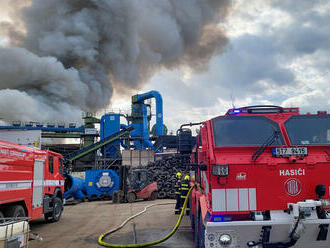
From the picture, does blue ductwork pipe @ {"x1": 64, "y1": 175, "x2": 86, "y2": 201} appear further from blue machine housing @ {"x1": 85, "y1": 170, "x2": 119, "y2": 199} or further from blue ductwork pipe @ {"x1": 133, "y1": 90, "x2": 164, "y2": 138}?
blue ductwork pipe @ {"x1": 133, "y1": 90, "x2": 164, "y2": 138}

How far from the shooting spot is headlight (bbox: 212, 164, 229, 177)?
166 inches

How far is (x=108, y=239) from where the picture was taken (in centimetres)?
Result: 801

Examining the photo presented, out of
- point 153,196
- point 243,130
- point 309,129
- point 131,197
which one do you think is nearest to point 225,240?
point 243,130

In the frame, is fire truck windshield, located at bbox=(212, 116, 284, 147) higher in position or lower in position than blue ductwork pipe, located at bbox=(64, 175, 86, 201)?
higher

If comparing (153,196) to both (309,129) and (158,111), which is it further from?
(158,111)

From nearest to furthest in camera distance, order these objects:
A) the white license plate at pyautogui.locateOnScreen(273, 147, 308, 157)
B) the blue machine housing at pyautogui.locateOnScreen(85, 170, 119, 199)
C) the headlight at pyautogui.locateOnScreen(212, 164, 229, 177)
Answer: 1. the headlight at pyautogui.locateOnScreen(212, 164, 229, 177)
2. the white license plate at pyautogui.locateOnScreen(273, 147, 308, 157)
3. the blue machine housing at pyautogui.locateOnScreen(85, 170, 119, 199)

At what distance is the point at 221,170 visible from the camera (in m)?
4.23

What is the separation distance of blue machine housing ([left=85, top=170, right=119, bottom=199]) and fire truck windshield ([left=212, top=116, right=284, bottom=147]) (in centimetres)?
1671

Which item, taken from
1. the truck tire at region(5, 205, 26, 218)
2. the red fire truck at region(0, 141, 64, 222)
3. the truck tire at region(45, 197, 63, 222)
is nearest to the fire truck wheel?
the red fire truck at region(0, 141, 64, 222)

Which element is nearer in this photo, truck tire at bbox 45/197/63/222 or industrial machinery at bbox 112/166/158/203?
truck tire at bbox 45/197/63/222

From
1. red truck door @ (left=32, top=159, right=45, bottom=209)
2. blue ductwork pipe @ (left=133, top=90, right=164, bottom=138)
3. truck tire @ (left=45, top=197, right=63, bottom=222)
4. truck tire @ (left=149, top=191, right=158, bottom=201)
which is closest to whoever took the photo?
red truck door @ (left=32, top=159, right=45, bottom=209)

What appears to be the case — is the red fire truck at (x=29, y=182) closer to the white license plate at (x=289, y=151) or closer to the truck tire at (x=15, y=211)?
the truck tire at (x=15, y=211)

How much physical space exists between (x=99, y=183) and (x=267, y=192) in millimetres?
17910

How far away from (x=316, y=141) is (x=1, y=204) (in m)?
6.96
